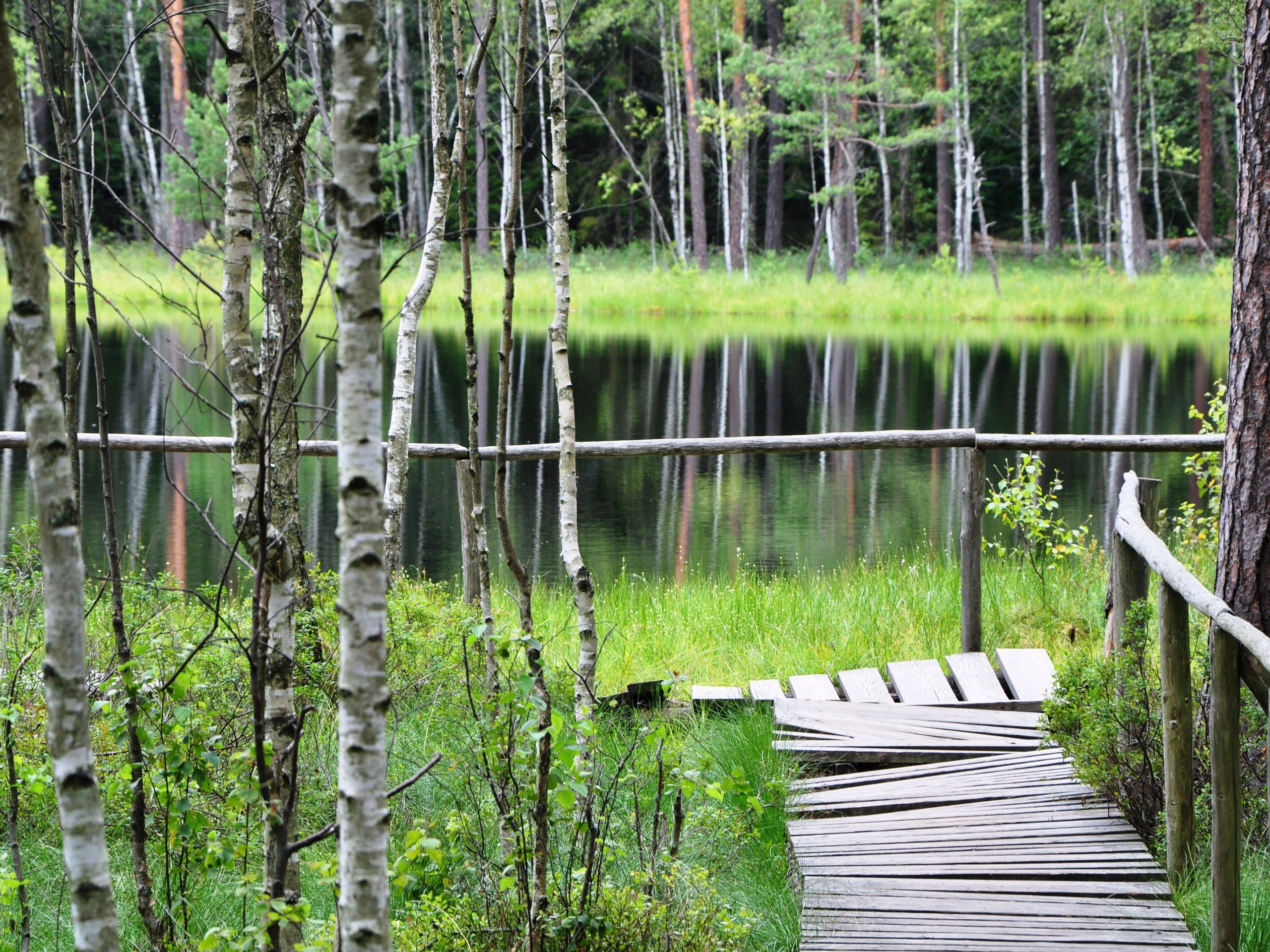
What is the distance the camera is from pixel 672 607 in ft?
22.2

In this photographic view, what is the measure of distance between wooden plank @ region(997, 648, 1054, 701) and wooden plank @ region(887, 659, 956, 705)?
10.1 inches

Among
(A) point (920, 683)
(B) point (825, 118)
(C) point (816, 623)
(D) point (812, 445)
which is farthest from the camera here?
(B) point (825, 118)

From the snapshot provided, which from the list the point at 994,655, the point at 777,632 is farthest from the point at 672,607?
the point at 994,655

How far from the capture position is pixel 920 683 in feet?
16.5

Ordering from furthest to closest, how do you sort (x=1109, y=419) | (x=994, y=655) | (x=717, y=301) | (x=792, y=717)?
(x=717, y=301) < (x=1109, y=419) < (x=994, y=655) < (x=792, y=717)

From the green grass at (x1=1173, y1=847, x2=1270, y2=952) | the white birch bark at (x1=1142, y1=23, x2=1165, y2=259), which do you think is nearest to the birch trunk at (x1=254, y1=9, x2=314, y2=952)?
the green grass at (x1=1173, y1=847, x2=1270, y2=952)

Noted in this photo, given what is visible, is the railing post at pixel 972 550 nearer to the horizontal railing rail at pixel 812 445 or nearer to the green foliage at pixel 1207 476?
the horizontal railing rail at pixel 812 445

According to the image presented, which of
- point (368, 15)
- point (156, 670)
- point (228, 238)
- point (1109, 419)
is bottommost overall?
point (1109, 419)

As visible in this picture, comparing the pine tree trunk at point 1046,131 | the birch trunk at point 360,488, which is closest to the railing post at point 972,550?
the birch trunk at point 360,488

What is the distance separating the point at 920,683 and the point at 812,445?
159 centimetres

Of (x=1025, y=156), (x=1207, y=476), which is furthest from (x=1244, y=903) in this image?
(x=1025, y=156)

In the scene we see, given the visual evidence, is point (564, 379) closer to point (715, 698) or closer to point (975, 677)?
point (715, 698)

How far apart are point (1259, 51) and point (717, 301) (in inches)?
953

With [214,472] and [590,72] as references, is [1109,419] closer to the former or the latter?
[214,472]
